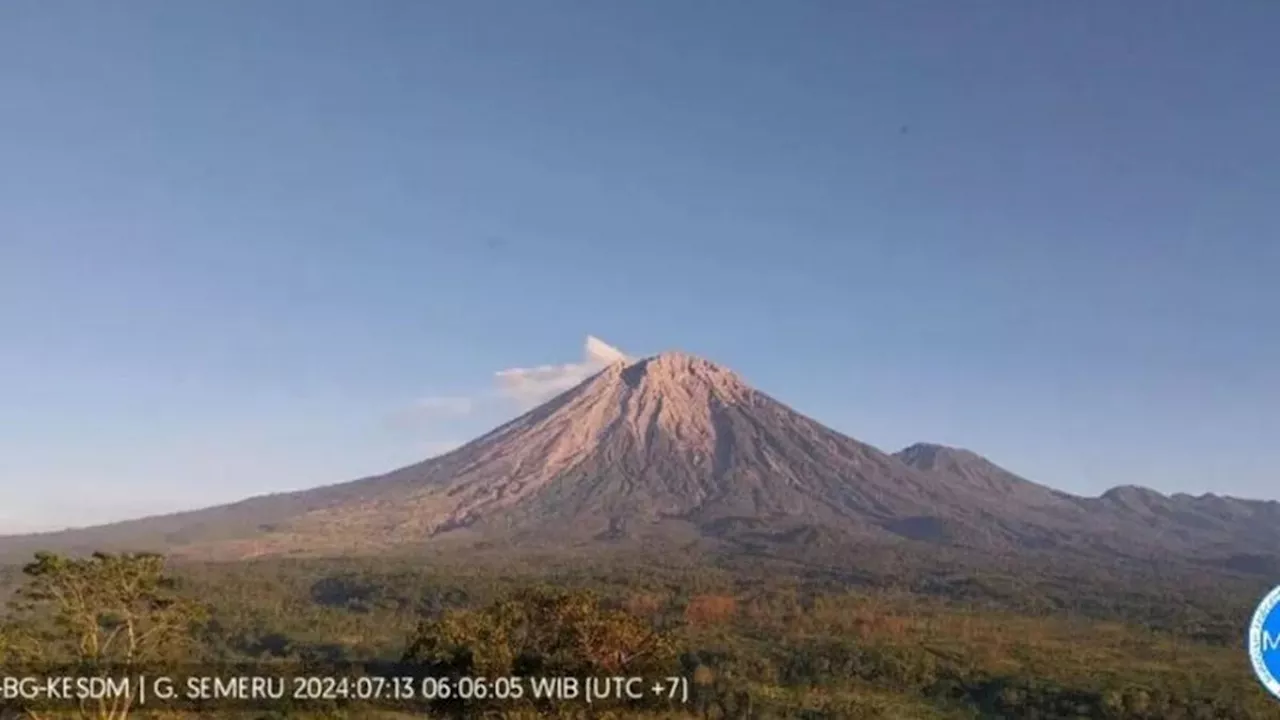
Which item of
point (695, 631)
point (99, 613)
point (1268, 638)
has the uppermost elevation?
point (1268, 638)

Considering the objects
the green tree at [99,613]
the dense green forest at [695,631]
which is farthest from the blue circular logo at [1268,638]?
the green tree at [99,613]

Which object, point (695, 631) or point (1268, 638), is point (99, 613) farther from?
point (695, 631)

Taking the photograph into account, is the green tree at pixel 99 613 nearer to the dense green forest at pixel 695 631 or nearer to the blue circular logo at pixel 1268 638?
the dense green forest at pixel 695 631

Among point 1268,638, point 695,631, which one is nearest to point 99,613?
point 1268,638

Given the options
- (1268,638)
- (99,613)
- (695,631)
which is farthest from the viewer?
(695,631)

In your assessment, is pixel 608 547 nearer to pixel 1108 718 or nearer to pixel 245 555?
pixel 245 555

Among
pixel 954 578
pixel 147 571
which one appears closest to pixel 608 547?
pixel 954 578

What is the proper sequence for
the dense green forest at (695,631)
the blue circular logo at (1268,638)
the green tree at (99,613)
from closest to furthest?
the blue circular logo at (1268,638)
the green tree at (99,613)
the dense green forest at (695,631)
